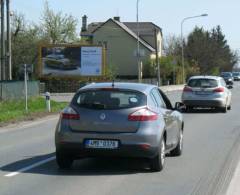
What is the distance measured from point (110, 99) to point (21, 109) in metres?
18.7

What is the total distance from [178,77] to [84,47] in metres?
30.4

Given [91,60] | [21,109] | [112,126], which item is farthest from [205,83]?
[91,60]

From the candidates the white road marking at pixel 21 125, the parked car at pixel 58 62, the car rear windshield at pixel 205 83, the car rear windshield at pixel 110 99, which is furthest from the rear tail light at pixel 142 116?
the parked car at pixel 58 62

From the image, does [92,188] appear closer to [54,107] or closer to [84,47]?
[54,107]

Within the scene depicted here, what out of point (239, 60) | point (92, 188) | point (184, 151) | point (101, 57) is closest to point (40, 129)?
point (184, 151)

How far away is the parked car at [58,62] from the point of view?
55.2 m

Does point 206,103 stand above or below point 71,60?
below

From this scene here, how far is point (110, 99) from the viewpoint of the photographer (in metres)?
10.7

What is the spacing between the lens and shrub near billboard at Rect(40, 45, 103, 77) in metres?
53.5

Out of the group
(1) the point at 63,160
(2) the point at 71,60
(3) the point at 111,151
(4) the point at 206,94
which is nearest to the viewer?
(3) the point at 111,151

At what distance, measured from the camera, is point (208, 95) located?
90.1ft

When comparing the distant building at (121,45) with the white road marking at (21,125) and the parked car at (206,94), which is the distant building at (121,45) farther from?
the white road marking at (21,125)

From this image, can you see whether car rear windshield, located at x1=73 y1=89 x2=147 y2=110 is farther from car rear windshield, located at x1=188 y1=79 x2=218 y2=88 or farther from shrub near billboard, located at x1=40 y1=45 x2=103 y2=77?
shrub near billboard, located at x1=40 y1=45 x2=103 y2=77

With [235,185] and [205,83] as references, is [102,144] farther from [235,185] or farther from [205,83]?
Result: [205,83]
